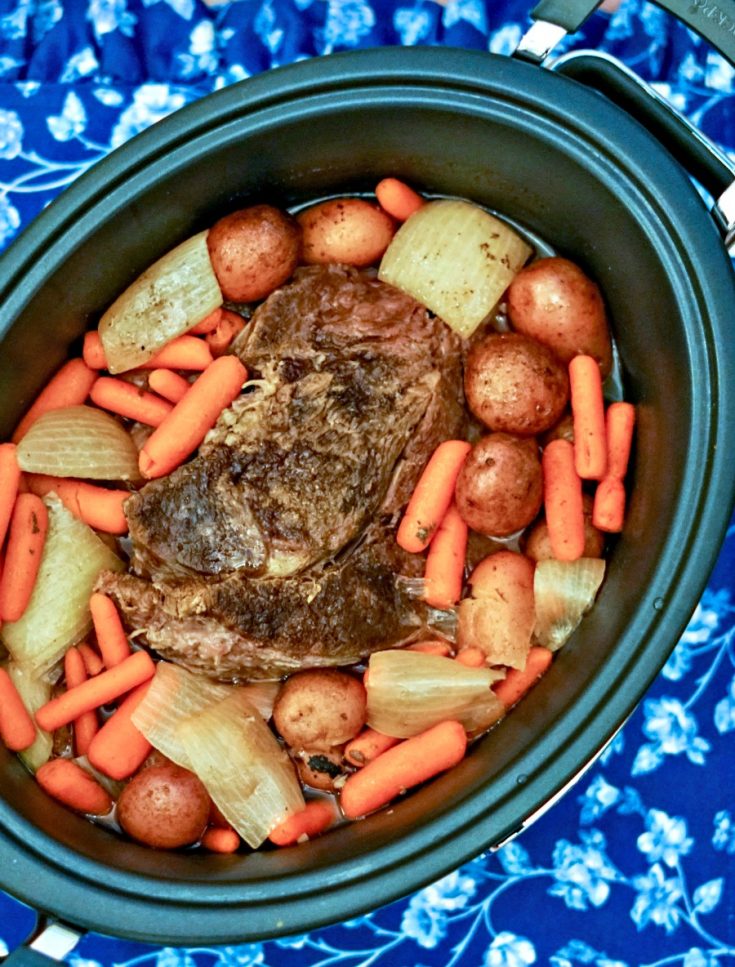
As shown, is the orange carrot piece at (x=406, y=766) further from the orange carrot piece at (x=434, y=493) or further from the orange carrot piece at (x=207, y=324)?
the orange carrot piece at (x=207, y=324)

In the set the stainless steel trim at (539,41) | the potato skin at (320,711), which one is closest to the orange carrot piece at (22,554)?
the potato skin at (320,711)

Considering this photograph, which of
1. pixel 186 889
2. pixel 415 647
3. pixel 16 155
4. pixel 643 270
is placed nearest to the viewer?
pixel 186 889

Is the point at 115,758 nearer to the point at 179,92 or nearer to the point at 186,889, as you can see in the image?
the point at 186,889

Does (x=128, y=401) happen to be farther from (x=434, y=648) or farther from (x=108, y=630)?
(x=434, y=648)

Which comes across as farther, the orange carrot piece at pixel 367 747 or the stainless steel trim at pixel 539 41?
the orange carrot piece at pixel 367 747

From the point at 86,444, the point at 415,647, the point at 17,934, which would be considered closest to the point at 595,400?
the point at 415,647

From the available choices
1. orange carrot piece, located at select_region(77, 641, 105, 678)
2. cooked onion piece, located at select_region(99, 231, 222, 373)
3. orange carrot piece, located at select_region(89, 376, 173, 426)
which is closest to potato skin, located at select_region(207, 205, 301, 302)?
cooked onion piece, located at select_region(99, 231, 222, 373)

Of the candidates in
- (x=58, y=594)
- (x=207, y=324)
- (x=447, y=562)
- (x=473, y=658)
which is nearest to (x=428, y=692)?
(x=473, y=658)
